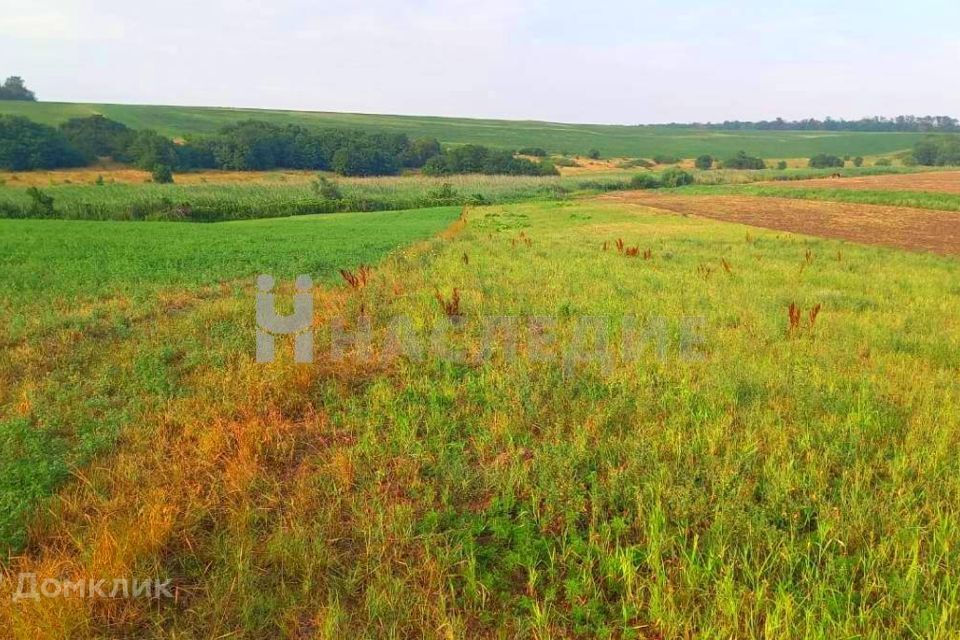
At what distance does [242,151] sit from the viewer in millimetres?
74250

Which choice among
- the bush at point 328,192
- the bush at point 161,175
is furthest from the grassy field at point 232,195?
the bush at point 161,175

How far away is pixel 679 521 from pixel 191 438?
4.32 m

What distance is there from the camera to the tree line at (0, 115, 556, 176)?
59.6 metres

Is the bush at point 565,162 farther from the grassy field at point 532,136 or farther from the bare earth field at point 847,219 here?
the bare earth field at point 847,219

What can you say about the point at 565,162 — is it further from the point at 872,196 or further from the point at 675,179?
the point at 872,196

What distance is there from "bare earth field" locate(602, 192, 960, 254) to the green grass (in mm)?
19851

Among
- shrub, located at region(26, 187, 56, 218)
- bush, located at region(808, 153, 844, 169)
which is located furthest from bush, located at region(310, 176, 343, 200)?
bush, located at region(808, 153, 844, 169)

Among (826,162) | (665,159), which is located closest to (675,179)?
(826,162)

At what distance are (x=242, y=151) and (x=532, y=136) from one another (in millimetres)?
88604

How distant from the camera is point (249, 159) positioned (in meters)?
74.9

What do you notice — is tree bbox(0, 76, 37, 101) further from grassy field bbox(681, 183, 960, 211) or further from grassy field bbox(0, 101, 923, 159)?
grassy field bbox(681, 183, 960, 211)

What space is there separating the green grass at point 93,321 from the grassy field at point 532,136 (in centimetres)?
8927

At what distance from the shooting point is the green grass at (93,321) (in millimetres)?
4582

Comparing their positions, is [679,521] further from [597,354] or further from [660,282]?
[660,282]
